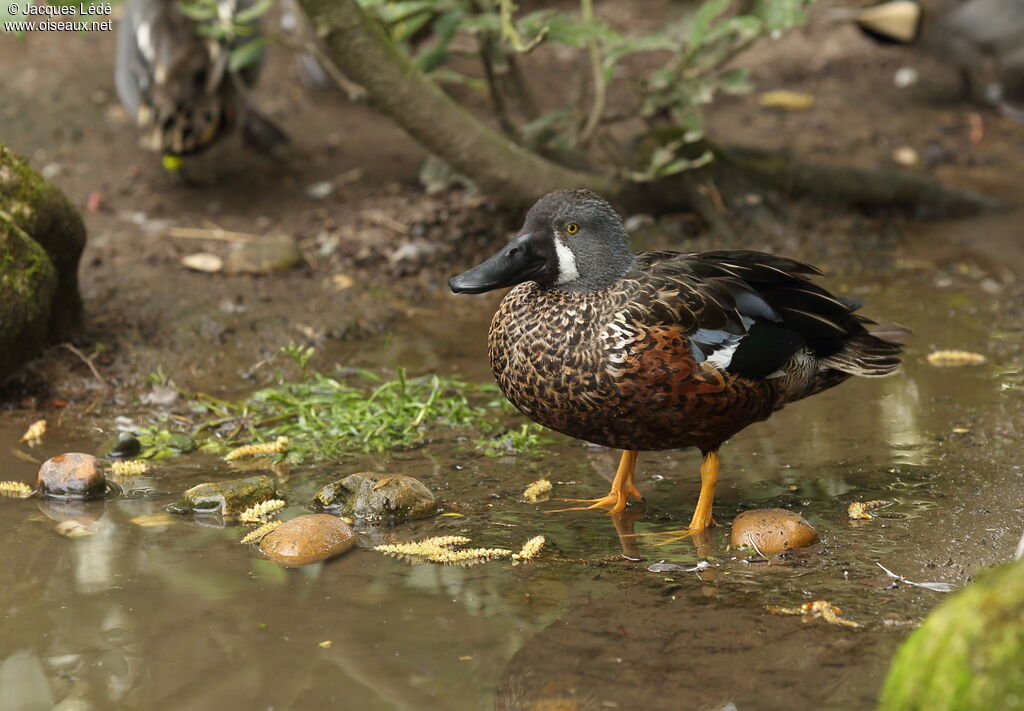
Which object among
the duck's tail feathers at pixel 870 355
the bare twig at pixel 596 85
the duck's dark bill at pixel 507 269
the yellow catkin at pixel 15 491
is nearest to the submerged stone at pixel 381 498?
the duck's dark bill at pixel 507 269

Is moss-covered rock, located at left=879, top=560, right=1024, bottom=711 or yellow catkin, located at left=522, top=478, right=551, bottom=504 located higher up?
moss-covered rock, located at left=879, top=560, right=1024, bottom=711

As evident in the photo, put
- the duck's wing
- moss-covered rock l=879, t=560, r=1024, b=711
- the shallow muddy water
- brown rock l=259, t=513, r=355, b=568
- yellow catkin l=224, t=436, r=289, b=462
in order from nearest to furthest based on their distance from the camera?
moss-covered rock l=879, t=560, r=1024, b=711 < the shallow muddy water < brown rock l=259, t=513, r=355, b=568 < the duck's wing < yellow catkin l=224, t=436, r=289, b=462

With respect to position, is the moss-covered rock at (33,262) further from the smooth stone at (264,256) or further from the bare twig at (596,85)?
the bare twig at (596,85)

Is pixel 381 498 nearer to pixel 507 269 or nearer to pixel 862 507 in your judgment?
pixel 507 269

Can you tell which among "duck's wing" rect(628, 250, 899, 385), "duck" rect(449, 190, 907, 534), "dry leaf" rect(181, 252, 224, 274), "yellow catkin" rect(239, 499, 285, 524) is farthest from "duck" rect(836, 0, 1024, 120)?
"yellow catkin" rect(239, 499, 285, 524)

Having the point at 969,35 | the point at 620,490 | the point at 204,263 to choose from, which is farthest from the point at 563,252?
the point at 969,35

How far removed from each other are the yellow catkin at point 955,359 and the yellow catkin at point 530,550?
2532 millimetres

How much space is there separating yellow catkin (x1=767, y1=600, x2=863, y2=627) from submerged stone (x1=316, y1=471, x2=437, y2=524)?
1.27m

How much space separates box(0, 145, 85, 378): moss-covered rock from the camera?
480 centimetres

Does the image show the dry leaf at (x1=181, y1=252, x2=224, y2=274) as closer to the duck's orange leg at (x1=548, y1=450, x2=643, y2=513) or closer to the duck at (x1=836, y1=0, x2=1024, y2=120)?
the duck's orange leg at (x1=548, y1=450, x2=643, y2=513)

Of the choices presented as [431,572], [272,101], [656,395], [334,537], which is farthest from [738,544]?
[272,101]

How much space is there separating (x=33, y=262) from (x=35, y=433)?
0.80 m

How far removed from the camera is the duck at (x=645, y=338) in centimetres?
369

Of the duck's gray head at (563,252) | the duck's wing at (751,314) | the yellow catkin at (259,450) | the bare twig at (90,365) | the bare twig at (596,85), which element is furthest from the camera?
the bare twig at (596,85)
